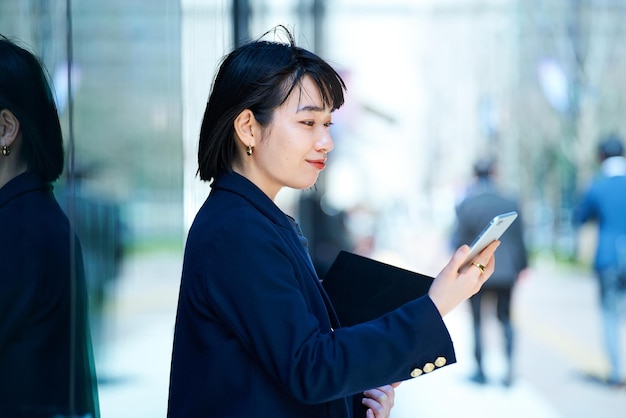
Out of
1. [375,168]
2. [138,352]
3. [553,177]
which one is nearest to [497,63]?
[553,177]

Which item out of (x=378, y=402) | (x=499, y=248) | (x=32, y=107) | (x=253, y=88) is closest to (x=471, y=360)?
(x=499, y=248)

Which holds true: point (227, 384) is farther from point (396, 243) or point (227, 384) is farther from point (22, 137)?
point (396, 243)

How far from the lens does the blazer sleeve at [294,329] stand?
1.29 metres

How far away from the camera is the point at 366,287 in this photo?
1.66 metres

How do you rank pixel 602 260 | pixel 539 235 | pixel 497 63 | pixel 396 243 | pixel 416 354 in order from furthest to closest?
1. pixel 497 63
2. pixel 539 235
3. pixel 396 243
4. pixel 602 260
5. pixel 416 354

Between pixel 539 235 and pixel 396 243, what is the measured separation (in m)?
6.42

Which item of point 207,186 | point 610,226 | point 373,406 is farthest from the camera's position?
point 610,226

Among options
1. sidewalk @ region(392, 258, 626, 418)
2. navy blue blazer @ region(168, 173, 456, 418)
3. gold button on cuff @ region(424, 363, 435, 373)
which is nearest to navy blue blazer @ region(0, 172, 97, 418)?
navy blue blazer @ region(168, 173, 456, 418)

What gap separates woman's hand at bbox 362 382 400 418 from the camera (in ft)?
5.33

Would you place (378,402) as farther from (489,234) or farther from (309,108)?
(309,108)

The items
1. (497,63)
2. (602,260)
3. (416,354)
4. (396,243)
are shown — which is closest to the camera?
(416,354)

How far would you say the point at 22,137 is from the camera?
1408 mm

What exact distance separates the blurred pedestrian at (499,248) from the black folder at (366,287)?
446 centimetres

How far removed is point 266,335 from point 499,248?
5007 millimetres
